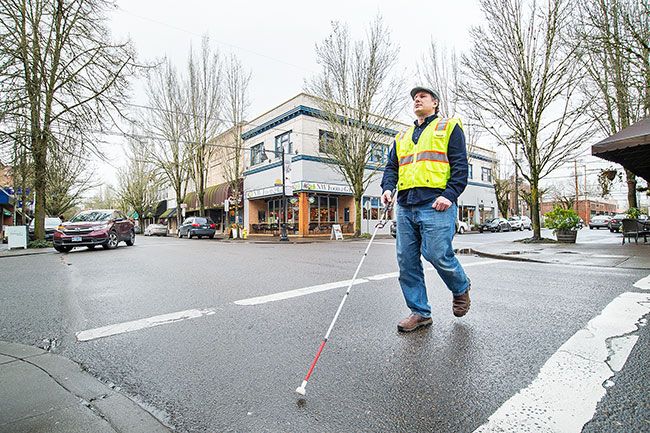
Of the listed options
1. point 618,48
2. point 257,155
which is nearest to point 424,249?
point 618,48

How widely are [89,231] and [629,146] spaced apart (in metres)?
17.5

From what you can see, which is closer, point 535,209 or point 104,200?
point 535,209

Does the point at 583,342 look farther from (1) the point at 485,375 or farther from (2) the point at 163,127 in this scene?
(2) the point at 163,127

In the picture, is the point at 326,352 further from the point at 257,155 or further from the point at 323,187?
the point at 257,155

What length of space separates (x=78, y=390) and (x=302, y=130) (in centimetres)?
2419

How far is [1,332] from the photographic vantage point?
3291mm

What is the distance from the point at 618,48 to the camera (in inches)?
405

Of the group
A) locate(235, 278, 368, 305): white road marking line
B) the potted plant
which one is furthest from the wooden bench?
locate(235, 278, 368, 305): white road marking line

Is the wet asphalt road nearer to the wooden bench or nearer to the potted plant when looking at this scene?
the potted plant

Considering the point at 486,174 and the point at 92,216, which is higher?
the point at 486,174

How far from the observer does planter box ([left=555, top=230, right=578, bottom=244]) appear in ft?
46.2

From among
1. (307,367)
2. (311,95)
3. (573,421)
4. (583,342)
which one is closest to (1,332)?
(307,367)

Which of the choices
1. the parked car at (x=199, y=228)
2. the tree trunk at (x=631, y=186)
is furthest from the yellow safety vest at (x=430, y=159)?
the parked car at (x=199, y=228)

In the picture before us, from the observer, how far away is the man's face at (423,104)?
128 inches
